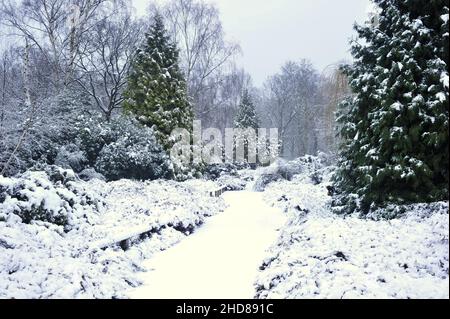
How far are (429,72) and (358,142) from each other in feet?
7.39

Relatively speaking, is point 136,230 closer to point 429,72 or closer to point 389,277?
point 389,277

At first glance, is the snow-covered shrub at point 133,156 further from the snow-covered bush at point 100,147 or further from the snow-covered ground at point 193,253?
the snow-covered ground at point 193,253

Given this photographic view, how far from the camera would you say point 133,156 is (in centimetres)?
1828

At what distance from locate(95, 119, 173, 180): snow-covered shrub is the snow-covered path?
704cm

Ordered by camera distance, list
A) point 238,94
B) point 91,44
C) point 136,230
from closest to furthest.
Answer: point 136,230 → point 91,44 → point 238,94

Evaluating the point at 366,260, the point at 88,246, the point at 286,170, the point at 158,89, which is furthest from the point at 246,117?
the point at 366,260

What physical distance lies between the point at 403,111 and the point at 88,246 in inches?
274

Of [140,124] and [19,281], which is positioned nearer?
[19,281]

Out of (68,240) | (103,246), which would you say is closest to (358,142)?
(103,246)

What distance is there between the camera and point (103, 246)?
7.62 metres

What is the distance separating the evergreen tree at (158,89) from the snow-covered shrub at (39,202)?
10.7 metres

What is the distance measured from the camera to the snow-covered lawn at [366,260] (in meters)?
4.57
